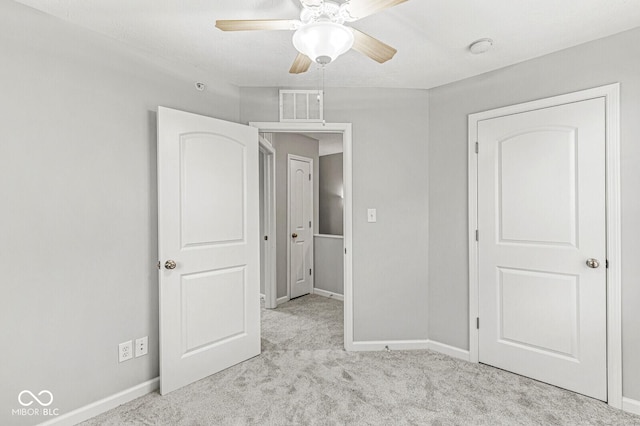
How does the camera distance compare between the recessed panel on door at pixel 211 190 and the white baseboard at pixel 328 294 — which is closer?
the recessed panel on door at pixel 211 190

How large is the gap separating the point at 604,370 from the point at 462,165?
172cm

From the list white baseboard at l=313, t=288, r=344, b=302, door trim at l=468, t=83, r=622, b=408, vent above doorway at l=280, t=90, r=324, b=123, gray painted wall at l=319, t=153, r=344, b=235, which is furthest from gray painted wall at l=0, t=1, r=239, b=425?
gray painted wall at l=319, t=153, r=344, b=235

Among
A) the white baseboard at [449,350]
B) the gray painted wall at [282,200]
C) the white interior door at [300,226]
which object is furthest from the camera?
the white interior door at [300,226]

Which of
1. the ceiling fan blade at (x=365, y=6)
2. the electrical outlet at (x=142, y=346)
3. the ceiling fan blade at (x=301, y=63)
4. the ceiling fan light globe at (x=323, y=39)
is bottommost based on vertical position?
the electrical outlet at (x=142, y=346)

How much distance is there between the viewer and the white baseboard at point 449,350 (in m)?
2.83

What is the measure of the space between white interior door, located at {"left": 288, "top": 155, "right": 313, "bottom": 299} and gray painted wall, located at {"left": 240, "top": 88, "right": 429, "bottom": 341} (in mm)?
1888

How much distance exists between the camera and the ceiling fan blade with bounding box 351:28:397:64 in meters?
1.52

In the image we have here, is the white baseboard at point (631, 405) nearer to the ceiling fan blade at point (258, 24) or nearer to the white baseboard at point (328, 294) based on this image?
the ceiling fan blade at point (258, 24)

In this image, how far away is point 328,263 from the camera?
513cm

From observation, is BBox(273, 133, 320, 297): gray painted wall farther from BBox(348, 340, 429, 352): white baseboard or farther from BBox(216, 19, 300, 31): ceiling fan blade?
BBox(216, 19, 300, 31): ceiling fan blade

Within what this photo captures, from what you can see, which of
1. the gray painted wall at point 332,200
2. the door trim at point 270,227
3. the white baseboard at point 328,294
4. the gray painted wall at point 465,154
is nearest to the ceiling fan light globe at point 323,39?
the gray painted wall at point 465,154

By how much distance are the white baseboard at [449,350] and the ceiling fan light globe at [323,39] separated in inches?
103

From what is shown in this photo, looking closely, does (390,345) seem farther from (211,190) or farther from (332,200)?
(332,200)

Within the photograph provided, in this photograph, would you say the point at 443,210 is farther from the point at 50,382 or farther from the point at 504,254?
the point at 50,382
